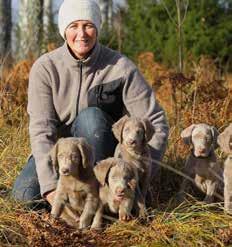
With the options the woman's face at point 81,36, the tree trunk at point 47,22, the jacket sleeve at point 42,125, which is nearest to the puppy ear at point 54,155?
the jacket sleeve at point 42,125

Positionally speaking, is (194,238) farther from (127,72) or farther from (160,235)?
(127,72)

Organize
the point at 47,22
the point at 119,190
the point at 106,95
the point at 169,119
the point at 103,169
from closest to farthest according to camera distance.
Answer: the point at 119,190, the point at 103,169, the point at 106,95, the point at 169,119, the point at 47,22

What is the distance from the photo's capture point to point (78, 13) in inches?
237

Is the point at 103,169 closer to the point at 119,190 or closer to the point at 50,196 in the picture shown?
the point at 119,190

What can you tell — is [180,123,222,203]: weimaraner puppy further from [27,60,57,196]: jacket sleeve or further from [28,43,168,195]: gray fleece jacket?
[27,60,57,196]: jacket sleeve

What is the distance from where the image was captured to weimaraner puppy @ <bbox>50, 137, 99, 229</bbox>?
513cm

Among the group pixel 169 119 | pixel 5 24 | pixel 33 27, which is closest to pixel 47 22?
pixel 5 24

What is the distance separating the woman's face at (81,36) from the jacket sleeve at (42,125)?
34cm

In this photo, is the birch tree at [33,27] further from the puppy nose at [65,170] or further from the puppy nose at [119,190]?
the puppy nose at [119,190]

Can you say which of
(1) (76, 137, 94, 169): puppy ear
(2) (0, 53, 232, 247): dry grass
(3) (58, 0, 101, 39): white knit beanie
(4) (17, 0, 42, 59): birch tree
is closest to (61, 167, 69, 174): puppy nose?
(1) (76, 137, 94, 169): puppy ear

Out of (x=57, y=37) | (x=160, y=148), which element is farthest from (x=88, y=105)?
(x=57, y=37)

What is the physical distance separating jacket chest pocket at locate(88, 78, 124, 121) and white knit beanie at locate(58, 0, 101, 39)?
49 centimetres

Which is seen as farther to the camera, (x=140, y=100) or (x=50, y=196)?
(x=140, y=100)

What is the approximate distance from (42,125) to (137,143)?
0.91 meters
